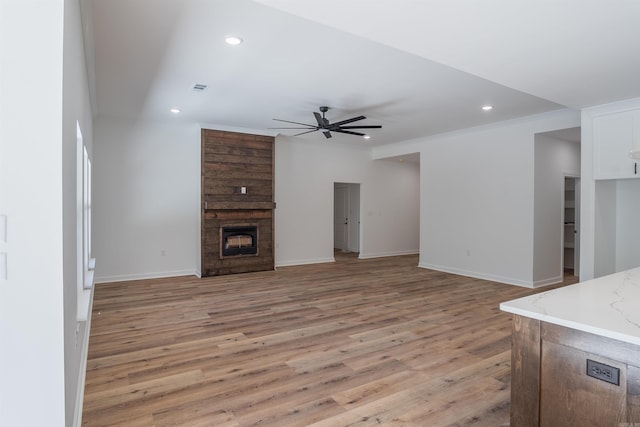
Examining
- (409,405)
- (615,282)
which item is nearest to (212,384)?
(409,405)

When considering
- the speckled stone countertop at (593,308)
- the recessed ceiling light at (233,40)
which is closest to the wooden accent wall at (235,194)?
the recessed ceiling light at (233,40)

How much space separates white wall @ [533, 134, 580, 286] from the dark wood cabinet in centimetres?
495

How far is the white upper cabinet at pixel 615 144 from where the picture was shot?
14.1ft

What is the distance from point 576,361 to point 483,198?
557 centimetres

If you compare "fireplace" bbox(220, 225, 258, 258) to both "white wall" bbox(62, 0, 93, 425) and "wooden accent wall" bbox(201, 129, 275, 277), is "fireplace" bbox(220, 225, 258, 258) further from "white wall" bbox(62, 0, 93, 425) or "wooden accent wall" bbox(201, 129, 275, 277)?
"white wall" bbox(62, 0, 93, 425)

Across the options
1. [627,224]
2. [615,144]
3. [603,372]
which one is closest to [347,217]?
[627,224]

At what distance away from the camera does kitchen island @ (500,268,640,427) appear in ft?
4.53

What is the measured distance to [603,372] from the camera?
1.43 meters

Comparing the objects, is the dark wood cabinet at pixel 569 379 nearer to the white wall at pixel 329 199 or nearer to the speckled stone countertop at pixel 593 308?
the speckled stone countertop at pixel 593 308

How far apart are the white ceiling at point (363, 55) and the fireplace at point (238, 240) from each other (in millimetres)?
2279
